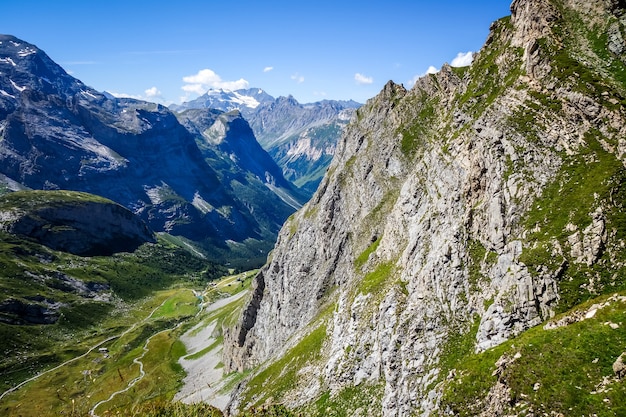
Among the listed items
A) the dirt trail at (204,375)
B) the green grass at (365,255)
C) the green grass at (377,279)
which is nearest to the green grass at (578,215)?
the green grass at (377,279)

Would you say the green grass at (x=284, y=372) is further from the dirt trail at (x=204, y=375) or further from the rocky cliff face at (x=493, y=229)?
the dirt trail at (x=204, y=375)

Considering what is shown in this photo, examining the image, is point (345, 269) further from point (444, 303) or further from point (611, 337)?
point (611, 337)

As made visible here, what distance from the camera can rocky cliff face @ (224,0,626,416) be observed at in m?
40.0

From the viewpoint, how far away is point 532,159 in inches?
1988

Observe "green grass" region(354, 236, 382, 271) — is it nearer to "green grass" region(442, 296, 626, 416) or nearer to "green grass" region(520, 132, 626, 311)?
"green grass" region(520, 132, 626, 311)

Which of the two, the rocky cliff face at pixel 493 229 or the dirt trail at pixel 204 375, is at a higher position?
the rocky cliff face at pixel 493 229

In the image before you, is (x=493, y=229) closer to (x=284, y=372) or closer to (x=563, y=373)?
(x=563, y=373)

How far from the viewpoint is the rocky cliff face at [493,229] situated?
39969 mm

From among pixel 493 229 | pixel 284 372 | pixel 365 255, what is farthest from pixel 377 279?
pixel 284 372

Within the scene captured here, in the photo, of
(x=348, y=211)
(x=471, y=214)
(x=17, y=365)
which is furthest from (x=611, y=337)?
(x=17, y=365)

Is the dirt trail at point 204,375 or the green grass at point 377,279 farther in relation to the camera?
the dirt trail at point 204,375

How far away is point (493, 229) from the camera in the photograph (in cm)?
4900

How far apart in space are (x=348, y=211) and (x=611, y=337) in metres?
88.7

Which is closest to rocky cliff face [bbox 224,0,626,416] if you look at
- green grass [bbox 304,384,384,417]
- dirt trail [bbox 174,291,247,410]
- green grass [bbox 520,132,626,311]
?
green grass [bbox 520,132,626,311]
